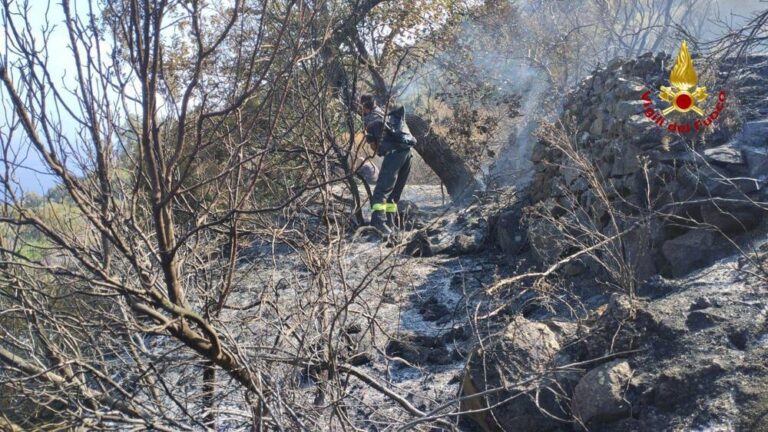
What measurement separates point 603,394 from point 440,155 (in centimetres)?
767

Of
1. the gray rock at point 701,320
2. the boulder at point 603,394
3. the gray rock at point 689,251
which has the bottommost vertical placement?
the boulder at point 603,394

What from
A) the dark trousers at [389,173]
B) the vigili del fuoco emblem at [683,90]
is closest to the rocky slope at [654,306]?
the vigili del fuoco emblem at [683,90]

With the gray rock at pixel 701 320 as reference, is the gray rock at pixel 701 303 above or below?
above

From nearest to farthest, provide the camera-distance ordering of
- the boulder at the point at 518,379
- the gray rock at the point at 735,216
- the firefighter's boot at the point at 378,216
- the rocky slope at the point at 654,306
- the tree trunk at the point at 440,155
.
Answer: the rocky slope at the point at 654,306 < the boulder at the point at 518,379 < the gray rock at the point at 735,216 < the firefighter's boot at the point at 378,216 < the tree trunk at the point at 440,155

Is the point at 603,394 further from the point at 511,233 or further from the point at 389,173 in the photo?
the point at 389,173

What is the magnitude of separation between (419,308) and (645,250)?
6.91ft

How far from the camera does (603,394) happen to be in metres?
4.11

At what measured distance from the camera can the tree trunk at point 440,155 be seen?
449 inches

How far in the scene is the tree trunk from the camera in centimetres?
1140

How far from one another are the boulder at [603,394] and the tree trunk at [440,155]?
7162mm

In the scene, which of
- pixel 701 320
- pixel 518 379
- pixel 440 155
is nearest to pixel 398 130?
pixel 440 155

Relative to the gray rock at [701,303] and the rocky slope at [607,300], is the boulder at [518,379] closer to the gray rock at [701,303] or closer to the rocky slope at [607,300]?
the rocky slope at [607,300]

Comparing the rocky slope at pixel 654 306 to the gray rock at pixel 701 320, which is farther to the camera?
the gray rock at pixel 701 320

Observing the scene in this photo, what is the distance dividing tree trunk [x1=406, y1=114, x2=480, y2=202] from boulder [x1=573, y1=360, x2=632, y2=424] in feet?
23.5
